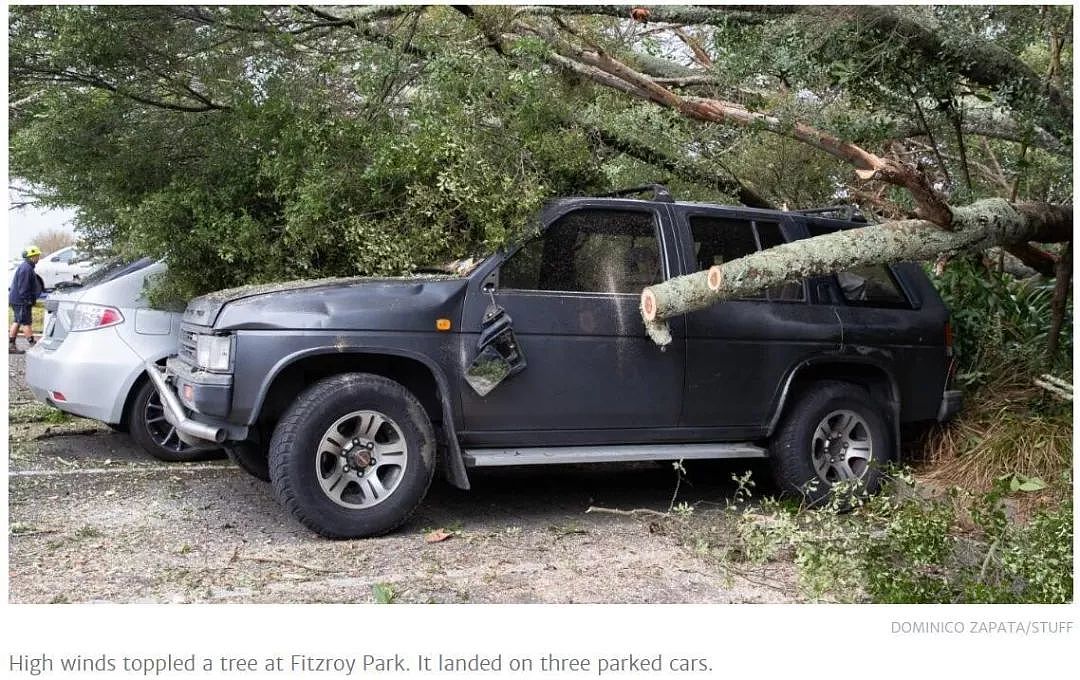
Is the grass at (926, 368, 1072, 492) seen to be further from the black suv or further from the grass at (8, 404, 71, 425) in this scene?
the grass at (8, 404, 71, 425)

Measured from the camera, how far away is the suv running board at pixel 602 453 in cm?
559

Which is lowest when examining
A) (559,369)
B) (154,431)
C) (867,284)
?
(154,431)

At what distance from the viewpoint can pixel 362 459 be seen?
5355 millimetres

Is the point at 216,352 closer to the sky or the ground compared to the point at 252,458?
closer to the sky

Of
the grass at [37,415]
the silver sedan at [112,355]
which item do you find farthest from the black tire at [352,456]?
the grass at [37,415]

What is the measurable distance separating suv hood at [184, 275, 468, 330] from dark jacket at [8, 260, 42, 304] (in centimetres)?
935

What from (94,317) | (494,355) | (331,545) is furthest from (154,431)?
(494,355)

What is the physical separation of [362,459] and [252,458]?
106cm

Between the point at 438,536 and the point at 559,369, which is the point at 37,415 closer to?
the point at 438,536

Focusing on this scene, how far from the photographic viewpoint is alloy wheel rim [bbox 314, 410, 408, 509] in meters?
5.32

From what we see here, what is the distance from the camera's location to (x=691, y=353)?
19.9 feet

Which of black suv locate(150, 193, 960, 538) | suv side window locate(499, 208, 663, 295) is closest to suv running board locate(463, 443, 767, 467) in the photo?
black suv locate(150, 193, 960, 538)

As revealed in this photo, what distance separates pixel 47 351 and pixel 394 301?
10.7 feet

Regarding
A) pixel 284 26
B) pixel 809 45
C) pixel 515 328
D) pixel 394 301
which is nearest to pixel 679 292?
pixel 515 328
